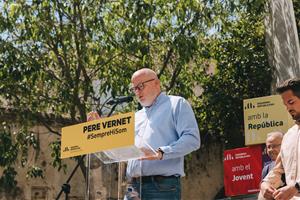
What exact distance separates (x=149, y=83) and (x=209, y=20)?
4.75 m

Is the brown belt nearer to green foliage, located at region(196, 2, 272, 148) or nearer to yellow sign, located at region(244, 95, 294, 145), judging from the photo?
yellow sign, located at region(244, 95, 294, 145)

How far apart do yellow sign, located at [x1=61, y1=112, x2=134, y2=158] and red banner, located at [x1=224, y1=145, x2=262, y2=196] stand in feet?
18.3

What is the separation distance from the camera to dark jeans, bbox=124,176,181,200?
3.46 meters

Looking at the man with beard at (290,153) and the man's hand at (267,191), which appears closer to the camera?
the man with beard at (290,153)

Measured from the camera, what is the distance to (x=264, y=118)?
8.41 m

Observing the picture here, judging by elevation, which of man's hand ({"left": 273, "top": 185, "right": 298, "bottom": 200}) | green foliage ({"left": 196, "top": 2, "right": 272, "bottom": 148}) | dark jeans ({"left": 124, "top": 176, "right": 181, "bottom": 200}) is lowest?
man's hand ({"left": 273, "top": 185, "right": 298, "bottom": 200})

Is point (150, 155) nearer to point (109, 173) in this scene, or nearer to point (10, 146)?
point (109, 173)

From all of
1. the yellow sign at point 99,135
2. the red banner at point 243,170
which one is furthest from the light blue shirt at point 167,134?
the red banner at point 243,170

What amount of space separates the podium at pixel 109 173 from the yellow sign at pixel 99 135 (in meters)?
0.08

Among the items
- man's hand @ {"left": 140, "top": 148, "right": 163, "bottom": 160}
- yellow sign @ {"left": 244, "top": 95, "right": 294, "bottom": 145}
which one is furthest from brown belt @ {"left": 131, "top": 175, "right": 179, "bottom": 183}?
yellow sign @ {"left": 244, "top": 95, "right": 294, "bottom": 145}

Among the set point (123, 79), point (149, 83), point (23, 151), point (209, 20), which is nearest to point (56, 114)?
point (23, 151)

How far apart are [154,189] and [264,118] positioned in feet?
16.9

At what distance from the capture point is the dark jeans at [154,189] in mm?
3463

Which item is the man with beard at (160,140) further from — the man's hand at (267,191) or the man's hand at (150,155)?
the man's hand at (267,191)
